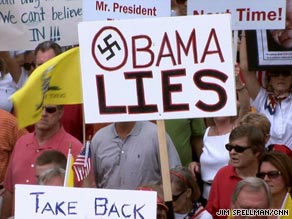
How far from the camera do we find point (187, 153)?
8828 mm

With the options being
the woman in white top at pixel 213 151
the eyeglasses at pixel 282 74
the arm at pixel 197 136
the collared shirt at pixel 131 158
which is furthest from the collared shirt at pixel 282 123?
the collared shirt at pixel 131 158

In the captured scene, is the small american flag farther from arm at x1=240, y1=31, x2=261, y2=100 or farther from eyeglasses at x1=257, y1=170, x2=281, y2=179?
arm at x1=240, y1=31, x2=261, y2=100

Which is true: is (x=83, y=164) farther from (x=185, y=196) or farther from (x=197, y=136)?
(x=197, y=136)

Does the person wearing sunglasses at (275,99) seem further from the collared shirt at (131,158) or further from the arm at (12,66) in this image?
the arm at (12,66)

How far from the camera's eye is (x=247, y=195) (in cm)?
671

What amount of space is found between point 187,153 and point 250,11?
1209 millimetres

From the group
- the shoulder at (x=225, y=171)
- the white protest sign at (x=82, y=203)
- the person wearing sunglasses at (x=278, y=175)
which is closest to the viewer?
the white protest sign at (x=82, y=203)

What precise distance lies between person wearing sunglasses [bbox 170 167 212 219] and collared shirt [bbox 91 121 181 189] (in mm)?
300

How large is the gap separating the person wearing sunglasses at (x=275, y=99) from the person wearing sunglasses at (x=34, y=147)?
60.2 inches

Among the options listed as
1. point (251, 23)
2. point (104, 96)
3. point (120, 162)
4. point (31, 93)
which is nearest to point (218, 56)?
point (104, 96)

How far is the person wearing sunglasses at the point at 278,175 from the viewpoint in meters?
7.25

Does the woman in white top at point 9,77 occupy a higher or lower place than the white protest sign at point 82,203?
higher

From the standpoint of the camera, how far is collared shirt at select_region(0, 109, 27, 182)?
28.6ft

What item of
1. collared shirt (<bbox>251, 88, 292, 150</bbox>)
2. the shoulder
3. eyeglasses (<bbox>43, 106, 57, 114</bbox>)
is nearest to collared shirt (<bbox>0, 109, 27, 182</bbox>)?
eyeglasses (<bbox>43, 106, 57, 114</bbox>)
